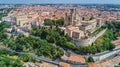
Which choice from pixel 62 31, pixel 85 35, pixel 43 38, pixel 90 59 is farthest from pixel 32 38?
pixel 90 59

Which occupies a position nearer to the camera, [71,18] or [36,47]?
[36,47]

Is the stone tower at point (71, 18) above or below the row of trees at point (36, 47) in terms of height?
above

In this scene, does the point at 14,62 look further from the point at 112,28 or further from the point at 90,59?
the point at 112,28

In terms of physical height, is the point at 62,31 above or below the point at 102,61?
above

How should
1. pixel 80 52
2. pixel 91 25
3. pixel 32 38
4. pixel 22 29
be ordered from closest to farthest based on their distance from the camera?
pixel 80 52
pixel 32 38
pixel 91 25
pixel 22 29

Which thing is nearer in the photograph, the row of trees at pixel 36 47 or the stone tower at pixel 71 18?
the row of trees at pixel 36 47

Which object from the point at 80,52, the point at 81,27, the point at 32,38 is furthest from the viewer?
the point at 81,27

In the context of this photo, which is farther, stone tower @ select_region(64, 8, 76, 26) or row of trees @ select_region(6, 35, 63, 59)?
stone tower @ select_region(64, 8, 76, 26)

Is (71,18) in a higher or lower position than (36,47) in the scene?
higher

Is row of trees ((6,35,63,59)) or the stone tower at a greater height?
the stone tower

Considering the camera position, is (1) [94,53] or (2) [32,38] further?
(2) [32,38]
